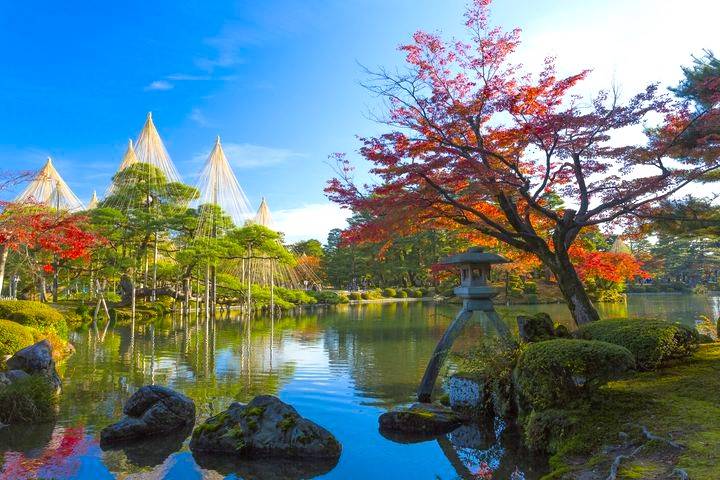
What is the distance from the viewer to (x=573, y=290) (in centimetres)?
909

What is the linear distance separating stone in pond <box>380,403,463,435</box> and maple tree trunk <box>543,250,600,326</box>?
3754 mm

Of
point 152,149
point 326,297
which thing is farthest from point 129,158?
point 326,297

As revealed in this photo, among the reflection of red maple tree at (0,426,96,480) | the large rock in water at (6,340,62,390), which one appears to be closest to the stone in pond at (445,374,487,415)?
the reflection of red maple tree at (0,426,96,480)

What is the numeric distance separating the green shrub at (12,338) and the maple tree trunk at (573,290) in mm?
11628

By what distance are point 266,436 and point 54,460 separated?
2438 mm

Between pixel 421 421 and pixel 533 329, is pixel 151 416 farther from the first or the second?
pixel 533 329

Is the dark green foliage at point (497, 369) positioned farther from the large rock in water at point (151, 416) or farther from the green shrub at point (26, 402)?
the green shrub at point (26, 402)

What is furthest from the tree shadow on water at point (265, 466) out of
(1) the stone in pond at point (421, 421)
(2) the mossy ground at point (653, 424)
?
(2) the mossy ground at point (653, 424)

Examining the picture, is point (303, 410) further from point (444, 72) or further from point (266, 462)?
point (444, 72)

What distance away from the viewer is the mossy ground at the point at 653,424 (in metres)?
3.93

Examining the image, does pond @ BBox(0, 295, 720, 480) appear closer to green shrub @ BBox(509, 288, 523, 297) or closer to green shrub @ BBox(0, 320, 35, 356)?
green shrub @ BBox(0, 320, 35, 356)

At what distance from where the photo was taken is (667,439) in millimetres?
4316

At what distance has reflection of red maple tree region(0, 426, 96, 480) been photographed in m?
5.01

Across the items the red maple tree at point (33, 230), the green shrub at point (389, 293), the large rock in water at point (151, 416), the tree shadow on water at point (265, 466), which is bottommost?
the tree shadow on water at point (265, 466)
